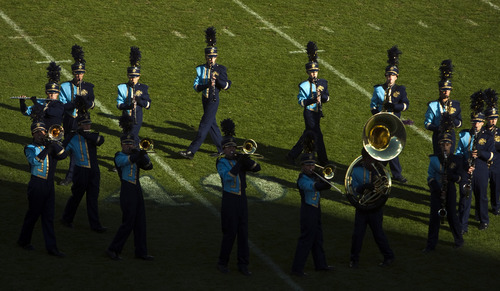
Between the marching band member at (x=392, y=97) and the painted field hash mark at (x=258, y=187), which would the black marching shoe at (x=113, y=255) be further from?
the marching band member at (x=392, y=97)

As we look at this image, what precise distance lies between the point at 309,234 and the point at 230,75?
8318 mm

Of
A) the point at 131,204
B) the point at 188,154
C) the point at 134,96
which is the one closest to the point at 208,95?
the point at 188,154

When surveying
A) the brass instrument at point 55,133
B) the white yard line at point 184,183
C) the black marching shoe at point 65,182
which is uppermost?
the brass instrument at point 55,133

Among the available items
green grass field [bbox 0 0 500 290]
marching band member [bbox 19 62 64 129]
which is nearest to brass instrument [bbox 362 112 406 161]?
green grass field [bbox 0 0 500 290]

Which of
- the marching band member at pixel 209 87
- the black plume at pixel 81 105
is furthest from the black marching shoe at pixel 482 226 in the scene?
the black plume at pixel 81 105

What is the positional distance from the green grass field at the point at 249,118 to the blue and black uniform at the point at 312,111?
1.35ft

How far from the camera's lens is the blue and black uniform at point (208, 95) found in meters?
17.1

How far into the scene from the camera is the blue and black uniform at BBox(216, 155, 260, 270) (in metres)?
13.0

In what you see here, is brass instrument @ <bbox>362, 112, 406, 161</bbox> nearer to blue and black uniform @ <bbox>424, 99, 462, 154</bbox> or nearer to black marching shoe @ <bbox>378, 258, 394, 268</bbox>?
black marching shoe @ <bbox>378, 258, 394, 268</bbox>

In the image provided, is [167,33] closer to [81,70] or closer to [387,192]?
[81,70]

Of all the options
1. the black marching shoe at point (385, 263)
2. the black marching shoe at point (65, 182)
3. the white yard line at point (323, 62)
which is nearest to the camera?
the black marching shoe at point (385, 263)

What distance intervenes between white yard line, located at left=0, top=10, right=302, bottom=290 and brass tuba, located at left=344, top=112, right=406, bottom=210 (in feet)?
4.41

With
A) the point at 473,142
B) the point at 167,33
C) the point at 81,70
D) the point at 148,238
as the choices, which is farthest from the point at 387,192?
the point at 167,33

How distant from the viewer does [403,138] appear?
13844mm
